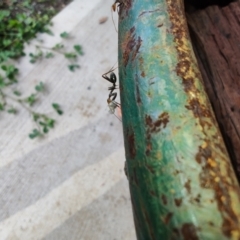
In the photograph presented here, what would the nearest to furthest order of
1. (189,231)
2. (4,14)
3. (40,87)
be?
(189,231), (40,87), (4,14)

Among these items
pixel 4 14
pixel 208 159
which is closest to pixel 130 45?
pixel 208 159

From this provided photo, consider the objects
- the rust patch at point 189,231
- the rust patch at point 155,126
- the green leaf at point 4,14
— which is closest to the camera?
the rust patch at point 189,231

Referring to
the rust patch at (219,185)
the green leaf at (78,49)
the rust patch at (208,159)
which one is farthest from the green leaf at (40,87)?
the rust patch at (219,185)

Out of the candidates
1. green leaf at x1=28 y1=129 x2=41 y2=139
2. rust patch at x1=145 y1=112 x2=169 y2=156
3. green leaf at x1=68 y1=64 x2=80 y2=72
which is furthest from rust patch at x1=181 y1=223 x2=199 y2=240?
green leaf at x1=68 y1=64 x2=80 y2=72

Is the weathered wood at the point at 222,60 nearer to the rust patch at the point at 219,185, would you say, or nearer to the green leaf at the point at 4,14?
the rust patch at the point at 219,185

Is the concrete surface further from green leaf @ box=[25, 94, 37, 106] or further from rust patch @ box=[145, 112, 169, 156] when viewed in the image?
rust patch @ box=[145, 112, 169, 156]

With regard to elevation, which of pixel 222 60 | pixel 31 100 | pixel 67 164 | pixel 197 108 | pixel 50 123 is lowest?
pixel 67 164

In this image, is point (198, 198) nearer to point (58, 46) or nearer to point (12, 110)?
point (12, 110)

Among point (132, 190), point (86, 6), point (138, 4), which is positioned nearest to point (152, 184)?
point (132, 190)
